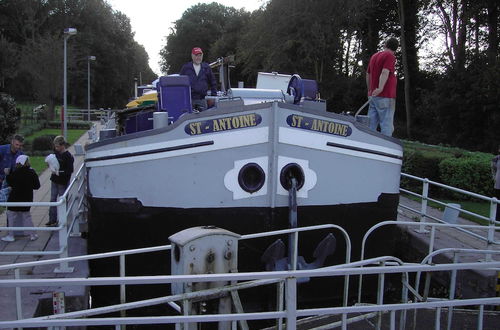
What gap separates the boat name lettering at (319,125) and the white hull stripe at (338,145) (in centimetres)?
6

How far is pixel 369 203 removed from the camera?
21.4ft

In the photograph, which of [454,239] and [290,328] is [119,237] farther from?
[454,239]

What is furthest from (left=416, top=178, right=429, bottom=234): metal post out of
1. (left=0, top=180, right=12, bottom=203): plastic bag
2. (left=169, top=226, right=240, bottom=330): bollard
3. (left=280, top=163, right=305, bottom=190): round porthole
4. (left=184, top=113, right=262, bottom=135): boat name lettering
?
(left=0, top=180, right=12, bottom=203): plastic bag

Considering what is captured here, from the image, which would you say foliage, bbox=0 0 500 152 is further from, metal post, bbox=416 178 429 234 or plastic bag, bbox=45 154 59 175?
plastic bag, bbox=45 154 59 175

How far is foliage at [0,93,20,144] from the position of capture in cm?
1845

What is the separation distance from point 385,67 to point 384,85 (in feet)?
0.86

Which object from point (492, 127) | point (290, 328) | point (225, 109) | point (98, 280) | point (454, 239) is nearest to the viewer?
point (98, 280)

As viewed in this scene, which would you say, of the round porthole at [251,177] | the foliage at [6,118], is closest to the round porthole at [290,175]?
the round porthole at [251,177]

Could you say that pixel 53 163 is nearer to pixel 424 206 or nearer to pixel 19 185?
pixel 19 185

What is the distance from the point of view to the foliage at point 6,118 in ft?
60.5

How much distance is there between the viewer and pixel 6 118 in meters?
19.1

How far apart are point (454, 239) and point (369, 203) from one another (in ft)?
7.62

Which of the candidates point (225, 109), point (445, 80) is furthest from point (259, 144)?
point (445, 80)

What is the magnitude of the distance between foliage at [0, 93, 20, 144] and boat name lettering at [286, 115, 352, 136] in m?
15.6
